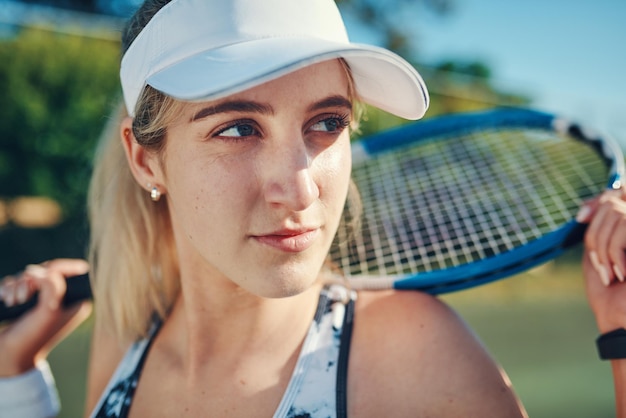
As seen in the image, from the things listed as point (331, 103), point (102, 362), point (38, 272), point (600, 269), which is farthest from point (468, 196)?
point (38, 272)

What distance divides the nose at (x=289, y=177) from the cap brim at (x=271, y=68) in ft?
0.55

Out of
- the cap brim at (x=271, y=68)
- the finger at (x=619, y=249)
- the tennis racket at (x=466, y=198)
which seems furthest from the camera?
the tennis racket at (x=466, y=198)

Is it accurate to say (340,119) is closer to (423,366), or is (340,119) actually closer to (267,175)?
(267,175)

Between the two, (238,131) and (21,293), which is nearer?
(238,131)

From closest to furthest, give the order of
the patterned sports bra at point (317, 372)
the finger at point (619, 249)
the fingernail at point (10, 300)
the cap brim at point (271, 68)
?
1. the cap brim at point (271, 68)
2. the finger at point (619, 249)
3. the patterned sports bra at point (317, 372)
4. the fingernail at point (10, 300)

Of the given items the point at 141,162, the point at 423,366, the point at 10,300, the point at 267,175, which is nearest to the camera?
the point at 267,175

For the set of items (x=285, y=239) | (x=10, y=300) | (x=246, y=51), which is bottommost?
(x=10, y=300)

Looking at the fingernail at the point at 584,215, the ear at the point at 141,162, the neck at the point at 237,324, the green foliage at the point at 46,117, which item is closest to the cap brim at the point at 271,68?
the ear at the point at 141,162

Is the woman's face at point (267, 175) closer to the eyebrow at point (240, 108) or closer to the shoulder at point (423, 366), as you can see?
the eyebrow at point (240, 108)

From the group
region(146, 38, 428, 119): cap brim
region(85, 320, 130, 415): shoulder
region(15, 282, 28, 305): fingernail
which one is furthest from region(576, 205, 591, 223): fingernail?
region(15, 282, 28, 305): fingernail

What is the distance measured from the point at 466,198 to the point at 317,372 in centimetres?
95

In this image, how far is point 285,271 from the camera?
130cm

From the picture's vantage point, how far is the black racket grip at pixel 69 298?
1.95 metres

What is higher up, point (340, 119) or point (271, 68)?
point (271, 68)
